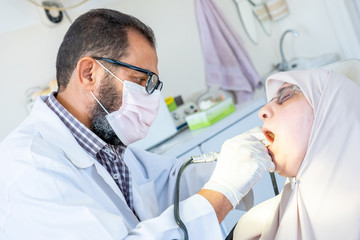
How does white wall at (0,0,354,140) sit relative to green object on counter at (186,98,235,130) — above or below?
above

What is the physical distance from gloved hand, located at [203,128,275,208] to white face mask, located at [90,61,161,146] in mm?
373

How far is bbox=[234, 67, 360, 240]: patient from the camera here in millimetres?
893

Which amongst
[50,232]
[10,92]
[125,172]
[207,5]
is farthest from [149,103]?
[207,5]

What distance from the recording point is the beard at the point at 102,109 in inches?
49.2

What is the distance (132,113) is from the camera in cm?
128

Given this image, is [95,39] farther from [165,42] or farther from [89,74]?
[165,42]

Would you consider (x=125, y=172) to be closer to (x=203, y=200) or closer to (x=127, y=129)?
(x=127, y=129)

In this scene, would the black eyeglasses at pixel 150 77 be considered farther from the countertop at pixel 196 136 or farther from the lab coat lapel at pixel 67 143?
the countertop at pixel 196 136

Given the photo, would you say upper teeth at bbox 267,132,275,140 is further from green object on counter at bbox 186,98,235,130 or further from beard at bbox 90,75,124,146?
green object on counter at bbox 186,98,235,130

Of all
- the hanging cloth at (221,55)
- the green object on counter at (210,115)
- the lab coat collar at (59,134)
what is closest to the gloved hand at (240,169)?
the lab coat collar at (59,134)

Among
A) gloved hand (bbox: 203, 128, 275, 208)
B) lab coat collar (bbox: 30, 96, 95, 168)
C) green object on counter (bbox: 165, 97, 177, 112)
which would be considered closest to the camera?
gloved hand (bbox: 203, 128, 275, 208)

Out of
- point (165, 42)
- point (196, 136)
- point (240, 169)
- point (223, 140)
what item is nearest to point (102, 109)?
point (240, 169)

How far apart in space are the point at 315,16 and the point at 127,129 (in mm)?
2651

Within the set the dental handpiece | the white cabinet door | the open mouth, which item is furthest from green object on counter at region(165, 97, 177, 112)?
the open mouth
